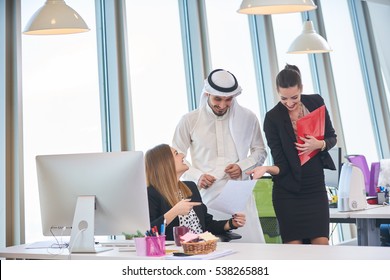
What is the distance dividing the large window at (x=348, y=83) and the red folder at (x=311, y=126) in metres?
5.20

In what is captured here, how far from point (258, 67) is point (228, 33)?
2.34 feet

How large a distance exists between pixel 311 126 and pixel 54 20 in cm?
180

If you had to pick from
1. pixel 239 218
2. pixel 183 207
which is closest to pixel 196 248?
pixel 183 207

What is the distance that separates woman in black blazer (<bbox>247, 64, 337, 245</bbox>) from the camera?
13.2 ft

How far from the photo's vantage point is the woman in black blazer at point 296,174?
403cm

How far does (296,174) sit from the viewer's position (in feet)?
13.2

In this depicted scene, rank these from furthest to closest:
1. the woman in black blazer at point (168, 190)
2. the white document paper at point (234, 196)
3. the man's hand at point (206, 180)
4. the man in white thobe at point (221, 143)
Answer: the man in white thobe at point (221, 143)
the man's hand at point (206, 180)
the woman in black blazer at point (168, 190)
the white document paper at point (234, 196)

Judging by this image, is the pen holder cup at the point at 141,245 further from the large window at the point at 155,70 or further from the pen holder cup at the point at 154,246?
the large window at the point at 155,70

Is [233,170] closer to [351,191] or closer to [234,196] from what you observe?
[234,196]

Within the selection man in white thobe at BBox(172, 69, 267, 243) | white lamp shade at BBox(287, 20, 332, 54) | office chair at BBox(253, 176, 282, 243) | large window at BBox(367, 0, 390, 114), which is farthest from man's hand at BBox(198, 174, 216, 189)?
large window at BBox(367, 0, 390, 114)

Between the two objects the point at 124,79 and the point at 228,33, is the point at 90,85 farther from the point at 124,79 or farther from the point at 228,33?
the point at 228,33

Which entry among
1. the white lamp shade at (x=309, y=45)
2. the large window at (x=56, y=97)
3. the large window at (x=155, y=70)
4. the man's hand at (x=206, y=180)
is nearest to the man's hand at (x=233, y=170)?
the man's hand at (x=206, y=180)

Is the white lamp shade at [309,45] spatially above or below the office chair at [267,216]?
above
